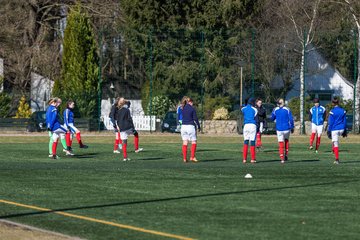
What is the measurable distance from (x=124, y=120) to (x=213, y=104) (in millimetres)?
27965

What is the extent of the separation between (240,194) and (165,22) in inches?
1902

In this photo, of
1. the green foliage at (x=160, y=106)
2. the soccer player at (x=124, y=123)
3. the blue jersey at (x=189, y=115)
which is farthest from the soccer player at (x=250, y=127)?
the green foliage at (x=160, y=106)

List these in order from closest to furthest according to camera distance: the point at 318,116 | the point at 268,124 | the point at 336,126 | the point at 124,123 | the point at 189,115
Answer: the point at 336,126 < the point at 189,115 < the point at 124,123 < the point at 318,116 < the point at 268,124

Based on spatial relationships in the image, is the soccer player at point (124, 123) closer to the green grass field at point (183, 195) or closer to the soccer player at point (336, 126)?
the green grass field at point (183, 195)

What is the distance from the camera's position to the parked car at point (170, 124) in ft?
187

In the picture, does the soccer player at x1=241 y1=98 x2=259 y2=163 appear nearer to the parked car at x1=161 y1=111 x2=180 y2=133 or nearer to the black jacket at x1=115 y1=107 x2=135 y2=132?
the black jacket at x1=115 y1=107 x2=135 y2=132

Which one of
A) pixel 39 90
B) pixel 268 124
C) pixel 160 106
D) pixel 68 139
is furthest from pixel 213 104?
pixel 68 139

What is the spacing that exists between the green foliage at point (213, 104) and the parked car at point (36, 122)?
880cm

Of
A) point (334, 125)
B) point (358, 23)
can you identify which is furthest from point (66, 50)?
point (334, 125)

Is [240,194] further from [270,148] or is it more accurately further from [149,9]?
[149,9]

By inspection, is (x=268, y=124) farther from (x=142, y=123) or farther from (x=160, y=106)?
(x=160, y=106)

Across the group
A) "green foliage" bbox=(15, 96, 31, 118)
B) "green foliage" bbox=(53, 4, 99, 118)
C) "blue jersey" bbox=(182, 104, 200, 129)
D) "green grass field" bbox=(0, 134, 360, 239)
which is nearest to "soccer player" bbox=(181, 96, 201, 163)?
"blue jersey" bbox=(182, 104, 200, 129)

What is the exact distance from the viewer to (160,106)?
61.8 metres

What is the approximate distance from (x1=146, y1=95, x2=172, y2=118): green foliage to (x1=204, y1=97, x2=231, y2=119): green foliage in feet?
7.90
